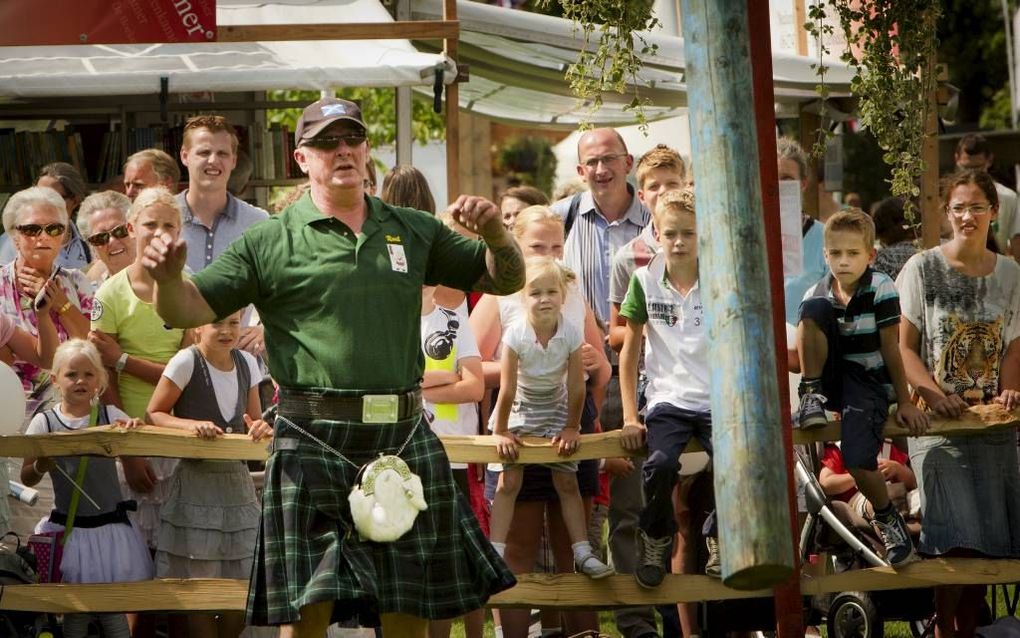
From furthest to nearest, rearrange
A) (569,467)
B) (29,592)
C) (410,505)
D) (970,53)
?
1. (970,53)
2. (569,467)
3. (29,592)
4. (410,505)

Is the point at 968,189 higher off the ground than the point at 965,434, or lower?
higher

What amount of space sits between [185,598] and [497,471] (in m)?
1.31

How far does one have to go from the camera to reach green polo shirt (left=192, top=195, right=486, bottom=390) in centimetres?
487

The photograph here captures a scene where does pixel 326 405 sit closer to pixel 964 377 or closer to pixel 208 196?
pixel 208 196

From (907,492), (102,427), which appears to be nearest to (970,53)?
(907,492)

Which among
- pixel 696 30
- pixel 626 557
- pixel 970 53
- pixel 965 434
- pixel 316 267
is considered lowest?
pixel 626 557

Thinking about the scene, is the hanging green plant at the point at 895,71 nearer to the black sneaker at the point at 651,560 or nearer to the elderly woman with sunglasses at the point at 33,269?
the black sneaker at the point at 651,560

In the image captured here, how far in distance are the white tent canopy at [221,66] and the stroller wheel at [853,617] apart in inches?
156

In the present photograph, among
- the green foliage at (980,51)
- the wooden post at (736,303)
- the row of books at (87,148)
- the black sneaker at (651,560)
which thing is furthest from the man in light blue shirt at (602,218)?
the green foliage at (980,51)

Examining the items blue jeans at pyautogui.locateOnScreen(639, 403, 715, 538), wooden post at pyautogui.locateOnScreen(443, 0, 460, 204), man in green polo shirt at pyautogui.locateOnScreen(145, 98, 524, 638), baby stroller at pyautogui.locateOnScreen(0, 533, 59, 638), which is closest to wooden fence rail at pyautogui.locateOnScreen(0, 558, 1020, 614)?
baby stroller at pyautogui.locateOnScreen(0, 533, 59, 638)

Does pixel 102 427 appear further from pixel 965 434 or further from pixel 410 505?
pixel 965 434

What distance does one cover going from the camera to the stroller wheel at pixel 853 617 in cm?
624

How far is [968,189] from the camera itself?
639 cm

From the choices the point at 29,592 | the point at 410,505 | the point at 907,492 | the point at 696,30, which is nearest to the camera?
the point at 696,30
